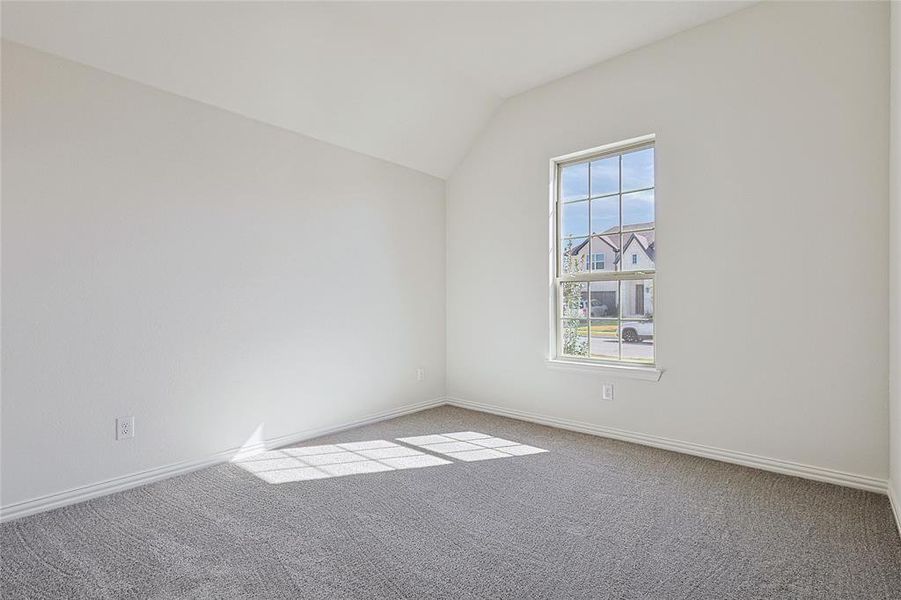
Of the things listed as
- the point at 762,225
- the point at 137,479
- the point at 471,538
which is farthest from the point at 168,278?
the point at 762,225

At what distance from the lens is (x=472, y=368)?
4.32 meters

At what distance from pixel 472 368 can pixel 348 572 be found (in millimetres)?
2651

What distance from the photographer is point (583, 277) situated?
361 cm

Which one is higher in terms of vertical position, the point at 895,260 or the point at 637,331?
the point at 895,260

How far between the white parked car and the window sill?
0.67 ft

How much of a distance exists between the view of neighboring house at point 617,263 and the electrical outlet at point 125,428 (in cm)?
308

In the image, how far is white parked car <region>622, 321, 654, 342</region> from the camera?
3.26 metres

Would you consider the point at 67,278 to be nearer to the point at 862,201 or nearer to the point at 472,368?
the point at 472,368

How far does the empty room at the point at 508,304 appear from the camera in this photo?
6.44 feet

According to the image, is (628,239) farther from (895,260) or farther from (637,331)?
(895,260)

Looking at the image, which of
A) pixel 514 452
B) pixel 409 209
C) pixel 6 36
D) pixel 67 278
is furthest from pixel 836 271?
pixel 6 36

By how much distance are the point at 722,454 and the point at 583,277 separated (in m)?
1.50

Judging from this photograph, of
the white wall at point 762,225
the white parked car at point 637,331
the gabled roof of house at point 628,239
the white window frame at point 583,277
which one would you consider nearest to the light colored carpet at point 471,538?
the white wall at point 762,225

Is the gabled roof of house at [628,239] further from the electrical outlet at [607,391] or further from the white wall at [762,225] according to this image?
the electrical outlet at [607,391]
